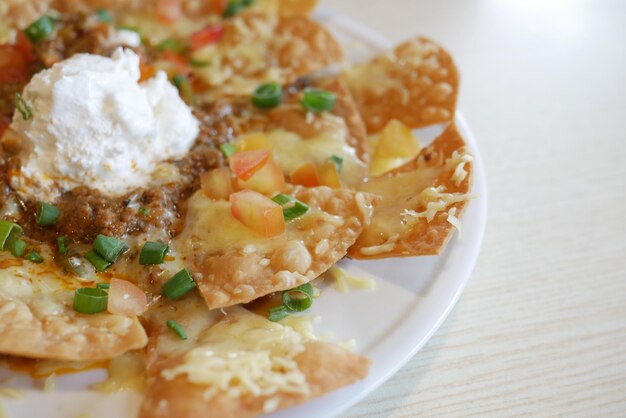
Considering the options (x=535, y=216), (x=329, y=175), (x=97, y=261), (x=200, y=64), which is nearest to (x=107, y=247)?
(x=97, y=261)

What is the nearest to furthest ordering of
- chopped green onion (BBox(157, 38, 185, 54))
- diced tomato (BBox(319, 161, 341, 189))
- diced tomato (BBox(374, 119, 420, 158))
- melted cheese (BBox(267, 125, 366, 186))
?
1. diced tomato (BBox(319, 161, 341, 189))
2. melted cheese (BBox(267, 125, 366, 186))
3. diced tomato (BBox(374, 119, 420, 158))
4. chopped green onion (BBox(157, 38, 185, 54))

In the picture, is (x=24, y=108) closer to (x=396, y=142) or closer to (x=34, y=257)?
(x=34, y=257)

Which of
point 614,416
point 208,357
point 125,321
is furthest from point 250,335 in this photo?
point 614,416

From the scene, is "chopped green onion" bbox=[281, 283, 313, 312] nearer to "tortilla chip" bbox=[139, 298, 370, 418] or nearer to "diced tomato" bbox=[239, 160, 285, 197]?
"tortilla chip" bbox=[139, 298, 370, 418]

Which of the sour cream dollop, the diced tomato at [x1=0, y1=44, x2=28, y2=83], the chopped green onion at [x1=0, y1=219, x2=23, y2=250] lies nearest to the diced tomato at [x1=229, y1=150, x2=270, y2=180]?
the sour cream dollop

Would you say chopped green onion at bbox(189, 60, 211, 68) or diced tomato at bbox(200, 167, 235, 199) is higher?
chopped green onion at bbox(189, 60, 211, 68)

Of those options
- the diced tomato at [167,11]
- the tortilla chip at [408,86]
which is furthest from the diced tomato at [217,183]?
the diced tomato at [167,11]

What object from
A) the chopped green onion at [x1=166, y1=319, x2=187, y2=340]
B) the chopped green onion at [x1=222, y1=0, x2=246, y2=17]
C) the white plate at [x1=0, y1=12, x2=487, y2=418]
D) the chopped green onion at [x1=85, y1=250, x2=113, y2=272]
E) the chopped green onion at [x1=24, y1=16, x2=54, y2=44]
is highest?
the chopped green onion at [x1=24, y1=16, x2=54, y2=44]
